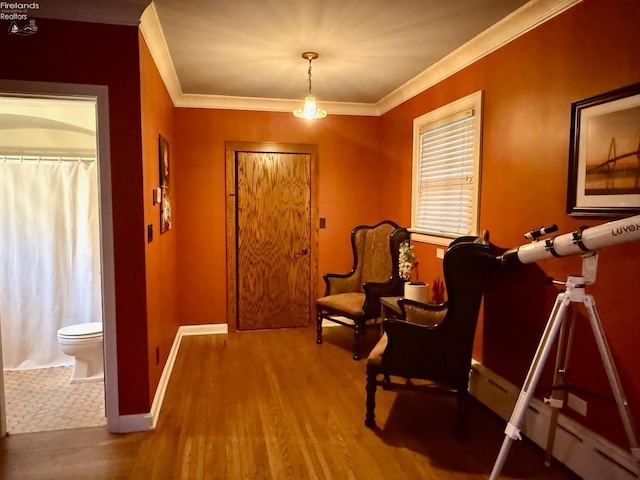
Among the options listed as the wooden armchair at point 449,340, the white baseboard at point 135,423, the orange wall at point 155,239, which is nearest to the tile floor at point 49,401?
the white baseboard at point 135,423

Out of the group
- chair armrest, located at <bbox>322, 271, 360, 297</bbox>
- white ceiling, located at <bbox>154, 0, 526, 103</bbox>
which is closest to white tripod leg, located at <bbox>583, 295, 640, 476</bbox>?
white ceiling, located at <bbox>154, 0, 526, 103</bbox>

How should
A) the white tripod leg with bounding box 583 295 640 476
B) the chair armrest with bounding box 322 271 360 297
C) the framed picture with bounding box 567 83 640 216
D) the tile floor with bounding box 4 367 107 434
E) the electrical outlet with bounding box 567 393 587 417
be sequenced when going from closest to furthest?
the white tripod leg with bounding box 583 295 640 476 → the framed picture with bounding box 567 83 640 216 → the electrical outlet with bounding box 567 393 587 417 → the tile floor with bounding box 4 367 107 434 → the chair armrest with bounding box 322 271 360 297

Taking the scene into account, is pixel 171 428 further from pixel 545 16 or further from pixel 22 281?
pixel 545 16

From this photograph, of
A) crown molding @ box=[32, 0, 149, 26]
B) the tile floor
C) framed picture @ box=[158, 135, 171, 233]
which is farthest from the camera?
framed picture @ box=[158, 135, 171, 233]

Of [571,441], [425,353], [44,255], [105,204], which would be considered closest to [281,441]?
[425,353]

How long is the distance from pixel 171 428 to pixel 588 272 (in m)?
2.43

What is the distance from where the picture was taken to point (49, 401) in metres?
3.02

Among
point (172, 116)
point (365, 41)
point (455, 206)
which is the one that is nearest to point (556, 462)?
point (455, 206)

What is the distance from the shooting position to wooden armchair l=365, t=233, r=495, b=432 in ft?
8.08

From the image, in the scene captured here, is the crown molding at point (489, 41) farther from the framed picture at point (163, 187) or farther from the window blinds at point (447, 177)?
the framed picture at point (163, 187)

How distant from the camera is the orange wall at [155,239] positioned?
8.59 ft

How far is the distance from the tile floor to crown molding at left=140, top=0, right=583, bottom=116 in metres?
2.42

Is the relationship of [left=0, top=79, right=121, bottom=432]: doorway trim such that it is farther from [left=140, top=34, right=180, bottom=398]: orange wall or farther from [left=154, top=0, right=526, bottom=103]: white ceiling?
[left=154, top=0, right=526, bottom=103]: white ceiling

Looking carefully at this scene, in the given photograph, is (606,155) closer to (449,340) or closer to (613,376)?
(613,376)
